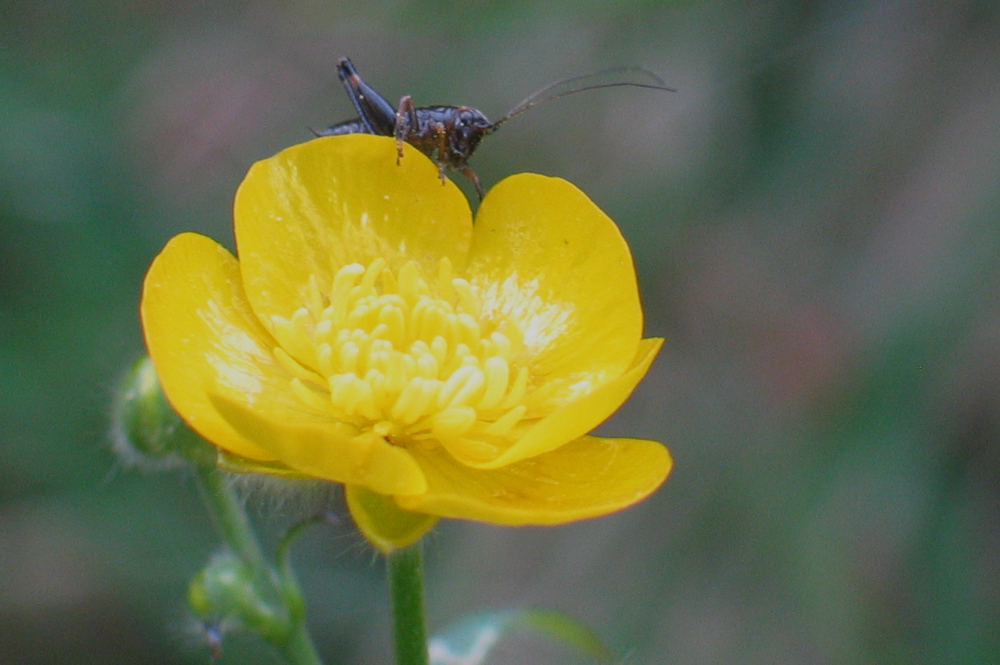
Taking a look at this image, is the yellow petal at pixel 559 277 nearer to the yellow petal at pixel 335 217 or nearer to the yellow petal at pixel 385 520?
the yellow petal at pixel 335 217

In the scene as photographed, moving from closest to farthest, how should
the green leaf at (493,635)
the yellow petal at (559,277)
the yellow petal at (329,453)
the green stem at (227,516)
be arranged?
1. the yellow petal at (329,453)
2. the yellow petal at (559,277)
3. the green stem at (227,516)
4. the green leaf at (493,635)

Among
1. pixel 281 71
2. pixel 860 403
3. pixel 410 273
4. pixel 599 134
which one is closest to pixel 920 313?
pixel 860 403

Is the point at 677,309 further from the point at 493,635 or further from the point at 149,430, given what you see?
the point at 149,430

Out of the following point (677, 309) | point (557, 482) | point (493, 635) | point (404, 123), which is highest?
point (404, 123)

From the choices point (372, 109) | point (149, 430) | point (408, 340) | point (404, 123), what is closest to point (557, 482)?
point (408, 340)

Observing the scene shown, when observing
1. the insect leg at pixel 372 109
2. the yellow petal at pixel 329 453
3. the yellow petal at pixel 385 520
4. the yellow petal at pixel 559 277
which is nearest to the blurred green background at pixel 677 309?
the insect leg at pixel 372 109
